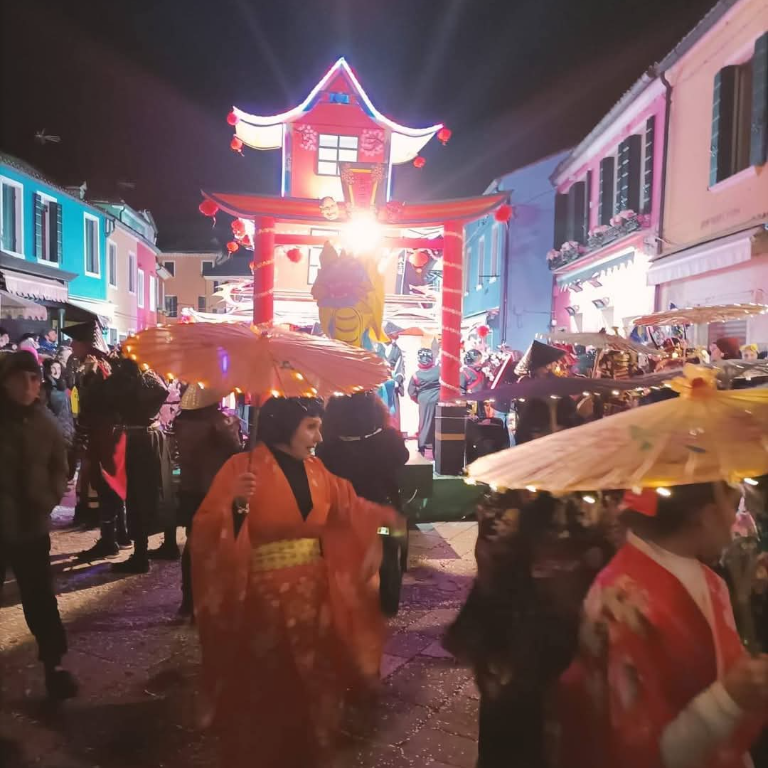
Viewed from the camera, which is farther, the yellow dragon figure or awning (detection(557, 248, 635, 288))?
awning (detection(557, 248, 635, 288))

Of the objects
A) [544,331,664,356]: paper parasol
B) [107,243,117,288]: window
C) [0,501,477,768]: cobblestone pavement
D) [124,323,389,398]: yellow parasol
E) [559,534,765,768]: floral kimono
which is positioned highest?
[107,243,117,288]: window

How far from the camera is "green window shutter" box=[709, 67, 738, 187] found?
34.1 feet

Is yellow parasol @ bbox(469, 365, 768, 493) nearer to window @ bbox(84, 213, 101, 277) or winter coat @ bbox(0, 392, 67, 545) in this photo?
winter coat @ bbox(0, 392, 67, 545)

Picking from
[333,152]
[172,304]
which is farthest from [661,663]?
[172,304]

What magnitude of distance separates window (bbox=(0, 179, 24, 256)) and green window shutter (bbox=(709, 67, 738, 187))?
17811 mm

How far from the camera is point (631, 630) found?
1554 mm

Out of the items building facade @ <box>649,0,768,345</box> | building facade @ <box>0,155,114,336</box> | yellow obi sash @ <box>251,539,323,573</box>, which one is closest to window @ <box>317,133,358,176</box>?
building facade @ <box>649,0,768,345</box>

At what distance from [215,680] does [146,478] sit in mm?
3405

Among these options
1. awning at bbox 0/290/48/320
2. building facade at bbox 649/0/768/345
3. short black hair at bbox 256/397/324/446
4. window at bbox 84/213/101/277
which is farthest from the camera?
window at bbox 84/213/101/277

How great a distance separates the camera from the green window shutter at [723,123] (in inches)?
409

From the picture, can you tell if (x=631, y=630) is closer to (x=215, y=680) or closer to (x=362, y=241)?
(x=215, y=680)

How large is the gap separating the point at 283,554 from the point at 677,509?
1.89m

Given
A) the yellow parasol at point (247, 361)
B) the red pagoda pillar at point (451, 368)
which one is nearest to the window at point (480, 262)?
the red pagoda pillar at point (451, 368)

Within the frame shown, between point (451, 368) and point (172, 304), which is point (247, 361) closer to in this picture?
point (451, 368)
